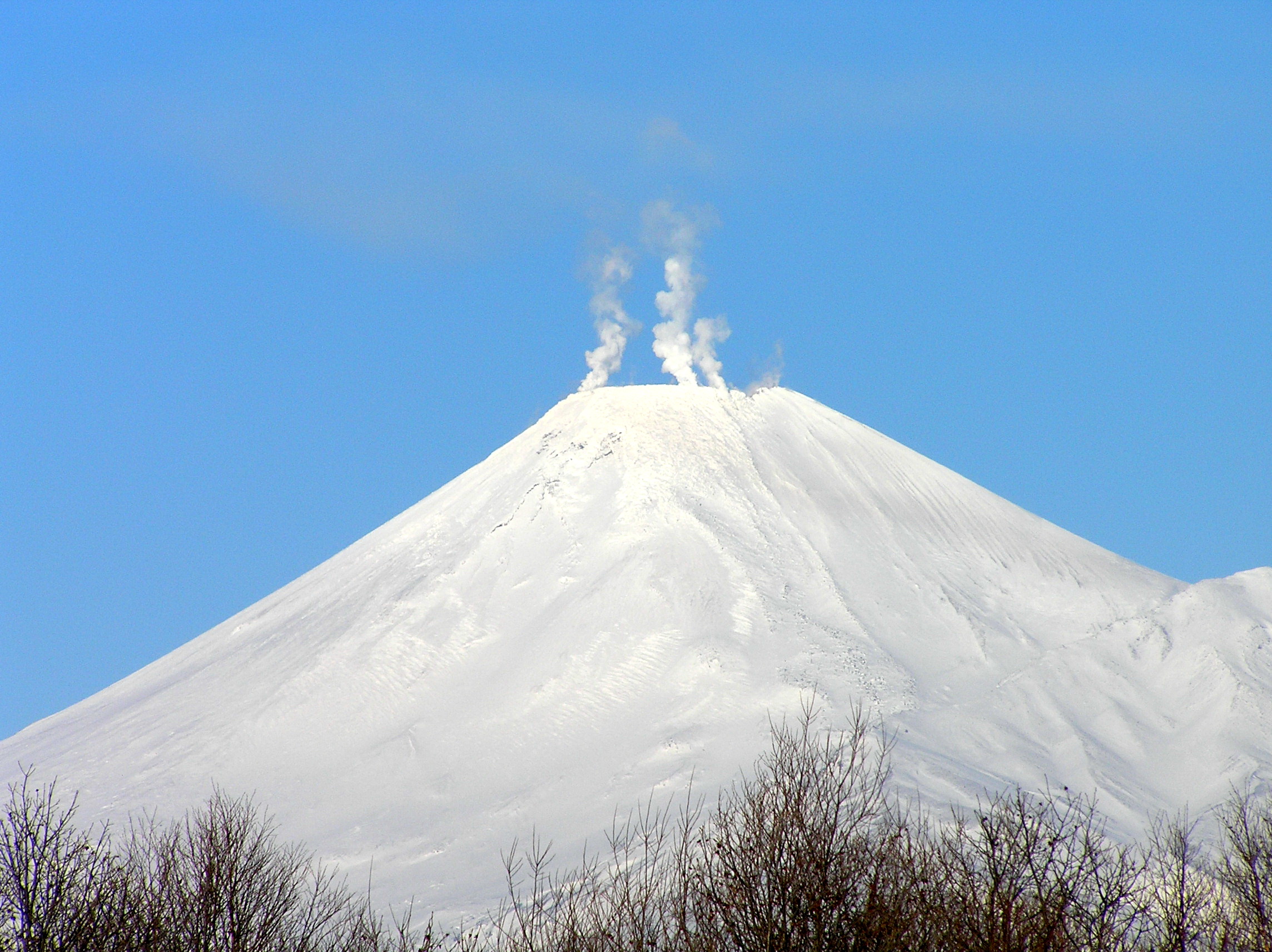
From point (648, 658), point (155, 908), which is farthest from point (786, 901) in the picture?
point (648, 658)

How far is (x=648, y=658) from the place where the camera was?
2147 inches

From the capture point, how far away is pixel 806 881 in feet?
49.1

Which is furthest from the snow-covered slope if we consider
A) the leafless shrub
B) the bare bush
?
the bare bush

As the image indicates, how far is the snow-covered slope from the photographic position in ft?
159

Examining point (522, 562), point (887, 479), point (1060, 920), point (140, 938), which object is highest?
point (887, 479)

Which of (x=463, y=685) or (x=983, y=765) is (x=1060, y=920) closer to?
(x=983, y=765)

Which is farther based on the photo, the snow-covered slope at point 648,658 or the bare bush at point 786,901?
the snow-covered slope at point 648,658

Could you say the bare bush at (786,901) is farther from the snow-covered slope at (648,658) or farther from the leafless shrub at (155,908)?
the snow-covered slope at (648,658)

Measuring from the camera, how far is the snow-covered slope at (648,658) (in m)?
48.3

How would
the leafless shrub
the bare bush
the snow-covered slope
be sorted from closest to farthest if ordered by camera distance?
the bare bush < the leafless shrub < the snow-covered slope

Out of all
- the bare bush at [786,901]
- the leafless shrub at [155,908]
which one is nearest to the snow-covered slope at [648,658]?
the leafless shrub at [155,908]

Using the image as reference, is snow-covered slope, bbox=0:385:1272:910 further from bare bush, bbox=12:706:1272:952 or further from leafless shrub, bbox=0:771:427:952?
bare bush, bbox=12:706:1272:952

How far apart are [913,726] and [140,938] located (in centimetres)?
3688

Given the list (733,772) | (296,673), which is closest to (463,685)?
(296,673)
